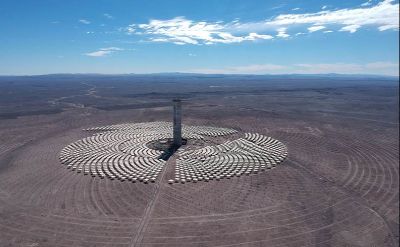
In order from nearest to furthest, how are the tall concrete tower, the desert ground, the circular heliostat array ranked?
the desert ground < the circular heliostat array < the tall concrete tower

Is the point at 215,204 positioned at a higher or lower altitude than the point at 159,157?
lower

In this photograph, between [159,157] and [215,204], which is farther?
[159,157]

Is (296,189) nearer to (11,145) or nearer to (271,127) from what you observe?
(271,127)

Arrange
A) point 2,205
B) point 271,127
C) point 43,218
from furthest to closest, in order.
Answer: point 271,127 → point 2,205 → point 43,218

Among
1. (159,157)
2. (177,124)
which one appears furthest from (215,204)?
(177,124)

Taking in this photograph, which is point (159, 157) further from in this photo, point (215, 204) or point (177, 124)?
point (215, 204)

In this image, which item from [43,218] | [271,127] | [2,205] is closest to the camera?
[43,218]

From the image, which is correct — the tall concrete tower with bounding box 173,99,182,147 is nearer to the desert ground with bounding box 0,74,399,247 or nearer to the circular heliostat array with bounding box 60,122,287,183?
the circular heliostat array with bounding box 60,122,287,183

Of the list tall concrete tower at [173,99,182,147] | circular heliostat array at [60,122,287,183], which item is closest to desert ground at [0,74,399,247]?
circular heliostat array at [60,122,287,183]

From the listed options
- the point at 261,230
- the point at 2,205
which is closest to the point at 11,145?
the point at 2,205
